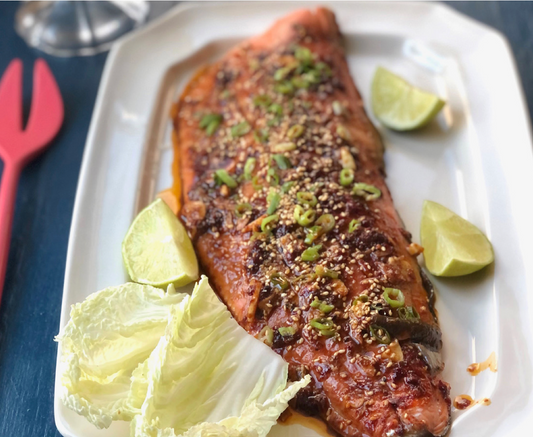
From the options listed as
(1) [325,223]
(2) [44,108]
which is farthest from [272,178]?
(2) [44,108]

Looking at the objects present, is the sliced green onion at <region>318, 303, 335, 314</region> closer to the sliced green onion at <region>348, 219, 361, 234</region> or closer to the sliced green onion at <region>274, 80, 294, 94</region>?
the sliced green onion at <region>348, 219, 361, 234</region>

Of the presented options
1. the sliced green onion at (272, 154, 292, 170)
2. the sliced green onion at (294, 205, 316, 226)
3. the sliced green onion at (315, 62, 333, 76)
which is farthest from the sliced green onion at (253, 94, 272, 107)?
the sliced green onion at (294, 205, 316, 226)

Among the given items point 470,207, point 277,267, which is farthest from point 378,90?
point 277,267

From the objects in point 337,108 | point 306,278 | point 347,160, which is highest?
point 337,108

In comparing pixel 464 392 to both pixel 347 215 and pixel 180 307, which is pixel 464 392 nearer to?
pixel 347 215

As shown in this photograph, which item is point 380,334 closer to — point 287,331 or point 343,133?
point 287,331

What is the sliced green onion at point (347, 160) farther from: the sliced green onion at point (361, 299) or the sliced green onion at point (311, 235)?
the sliced green onion at point (361, 299)
